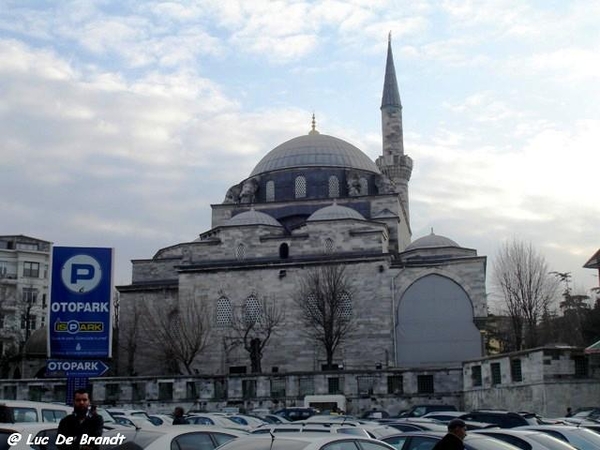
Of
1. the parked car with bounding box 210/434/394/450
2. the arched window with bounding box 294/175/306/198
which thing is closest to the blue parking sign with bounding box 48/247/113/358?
the parked car with bounding box 210/434/394/450

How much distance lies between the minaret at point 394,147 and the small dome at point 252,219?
37.4 ft

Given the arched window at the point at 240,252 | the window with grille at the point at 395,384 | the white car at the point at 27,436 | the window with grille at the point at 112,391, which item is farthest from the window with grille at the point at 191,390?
the white car at the point at 27,436

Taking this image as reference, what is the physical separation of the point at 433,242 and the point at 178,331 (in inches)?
576

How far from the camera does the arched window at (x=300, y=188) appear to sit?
46.3 m

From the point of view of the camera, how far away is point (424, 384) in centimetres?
3067

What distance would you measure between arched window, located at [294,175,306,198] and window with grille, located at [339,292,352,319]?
9.82 metres

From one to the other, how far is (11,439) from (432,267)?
101 feet

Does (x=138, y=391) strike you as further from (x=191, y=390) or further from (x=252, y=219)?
(x=252, y=219)

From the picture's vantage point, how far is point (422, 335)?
122 ft

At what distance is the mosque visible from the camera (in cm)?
3719

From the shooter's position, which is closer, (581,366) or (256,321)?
(581,366)

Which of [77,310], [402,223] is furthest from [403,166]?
[77,310]

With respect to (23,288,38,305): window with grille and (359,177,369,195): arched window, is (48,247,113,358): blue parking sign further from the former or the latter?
(23,288,38,305): window with grille

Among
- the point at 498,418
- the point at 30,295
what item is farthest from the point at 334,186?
the point at 498,418
